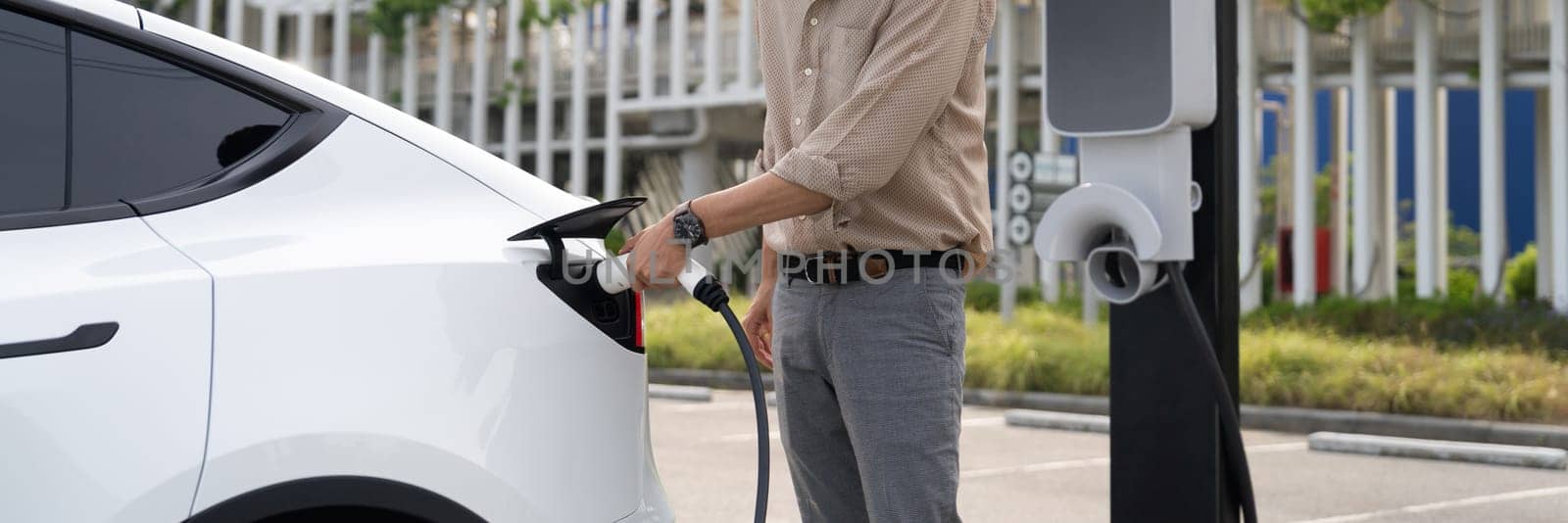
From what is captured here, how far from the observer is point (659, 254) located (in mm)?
2188

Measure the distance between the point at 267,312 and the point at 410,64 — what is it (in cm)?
2604

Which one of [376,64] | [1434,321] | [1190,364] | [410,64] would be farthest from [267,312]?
[376,64]

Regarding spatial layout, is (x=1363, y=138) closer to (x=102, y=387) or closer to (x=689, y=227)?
(x=689, y=227)

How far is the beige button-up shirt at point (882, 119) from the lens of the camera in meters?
2.20

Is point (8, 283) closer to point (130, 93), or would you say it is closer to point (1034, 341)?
point (130, 93)

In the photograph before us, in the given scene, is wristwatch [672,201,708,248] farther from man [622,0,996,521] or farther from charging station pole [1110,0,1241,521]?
charging station pole [1110,0,1241,521]

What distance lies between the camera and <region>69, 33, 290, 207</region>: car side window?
206 cm

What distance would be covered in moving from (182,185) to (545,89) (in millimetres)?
24244

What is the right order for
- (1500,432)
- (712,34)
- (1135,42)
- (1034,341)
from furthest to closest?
(712,34) < (1034,341) < (1500,432) < (1135,42)

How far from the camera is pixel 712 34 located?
2356 cm

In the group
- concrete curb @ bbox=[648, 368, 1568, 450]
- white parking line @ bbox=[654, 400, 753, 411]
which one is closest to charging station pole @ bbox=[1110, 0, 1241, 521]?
concrete curb @ bbox=[648, 368, 1568, 450]

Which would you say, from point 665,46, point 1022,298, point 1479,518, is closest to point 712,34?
point 665,46

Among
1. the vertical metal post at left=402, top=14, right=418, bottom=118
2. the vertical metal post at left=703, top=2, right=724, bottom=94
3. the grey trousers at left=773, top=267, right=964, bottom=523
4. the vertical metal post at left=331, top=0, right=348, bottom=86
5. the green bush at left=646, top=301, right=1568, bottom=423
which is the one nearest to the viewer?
the grey trousers at left=773, top=267, right=964, bottom=523

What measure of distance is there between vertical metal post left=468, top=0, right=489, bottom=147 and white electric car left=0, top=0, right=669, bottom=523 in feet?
79.7
